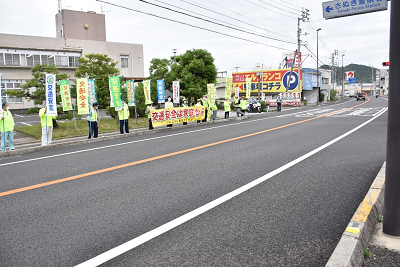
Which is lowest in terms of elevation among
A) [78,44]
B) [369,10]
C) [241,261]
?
[241,261]

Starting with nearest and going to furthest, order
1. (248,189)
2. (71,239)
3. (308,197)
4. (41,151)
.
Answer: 1. (71,239)
2. (308,197)
3. (248,189)
4. (41,151)

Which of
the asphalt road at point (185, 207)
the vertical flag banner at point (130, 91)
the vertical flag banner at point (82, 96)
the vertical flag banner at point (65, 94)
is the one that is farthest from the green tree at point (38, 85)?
the asphalt road at point (185, 207)

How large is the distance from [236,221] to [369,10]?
611 cm

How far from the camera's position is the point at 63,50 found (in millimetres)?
38750

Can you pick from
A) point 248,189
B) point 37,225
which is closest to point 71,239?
point 37,225

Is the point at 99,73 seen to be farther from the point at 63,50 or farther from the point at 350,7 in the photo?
the point at 350,7

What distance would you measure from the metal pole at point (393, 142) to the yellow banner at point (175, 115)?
15.1 meters

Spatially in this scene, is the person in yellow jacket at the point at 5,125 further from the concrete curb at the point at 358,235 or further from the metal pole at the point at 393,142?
the metal pole at the point at 393,142

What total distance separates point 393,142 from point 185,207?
2922 mm

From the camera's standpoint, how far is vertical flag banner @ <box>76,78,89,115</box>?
58.9ft

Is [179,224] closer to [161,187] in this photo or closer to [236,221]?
[236,221]

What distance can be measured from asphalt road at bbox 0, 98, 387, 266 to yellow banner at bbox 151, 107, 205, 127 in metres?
9.15

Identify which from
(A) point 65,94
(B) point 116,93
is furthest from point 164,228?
(A) point 65,94

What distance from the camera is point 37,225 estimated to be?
14.2 ft
